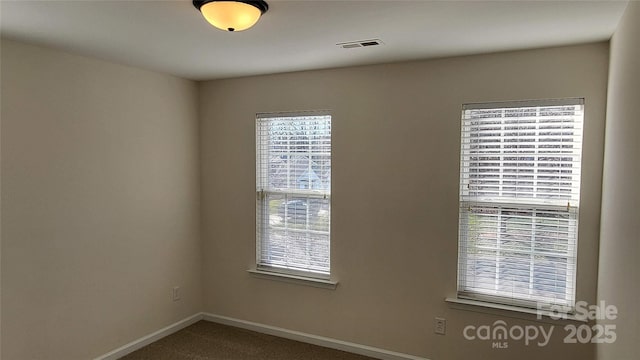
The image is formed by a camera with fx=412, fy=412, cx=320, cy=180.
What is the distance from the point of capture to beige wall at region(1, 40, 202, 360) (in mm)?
2670

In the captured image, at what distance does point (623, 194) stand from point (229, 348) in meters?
3.04

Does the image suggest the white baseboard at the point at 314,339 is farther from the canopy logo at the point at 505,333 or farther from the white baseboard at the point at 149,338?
the canopy logo at the point at 505,333

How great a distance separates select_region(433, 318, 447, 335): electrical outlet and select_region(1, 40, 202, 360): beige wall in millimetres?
2343

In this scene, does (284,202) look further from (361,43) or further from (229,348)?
(361,43)

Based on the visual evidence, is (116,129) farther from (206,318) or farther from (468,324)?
(468,324)

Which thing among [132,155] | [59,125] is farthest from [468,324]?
[59,125]

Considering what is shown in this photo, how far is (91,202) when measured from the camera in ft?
10.2

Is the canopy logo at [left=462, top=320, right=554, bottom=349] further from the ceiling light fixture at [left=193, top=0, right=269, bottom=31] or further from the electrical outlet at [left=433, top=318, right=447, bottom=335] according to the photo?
the ceiling light fixture at [left=193, top=0, right=269, bottom=31]

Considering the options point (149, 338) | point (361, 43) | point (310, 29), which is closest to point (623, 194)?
point (361, 43)

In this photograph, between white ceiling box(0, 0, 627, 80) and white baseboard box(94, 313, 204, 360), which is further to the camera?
white baseboard box(94, 313, 204, 360)

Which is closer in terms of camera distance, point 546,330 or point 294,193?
point 546,330

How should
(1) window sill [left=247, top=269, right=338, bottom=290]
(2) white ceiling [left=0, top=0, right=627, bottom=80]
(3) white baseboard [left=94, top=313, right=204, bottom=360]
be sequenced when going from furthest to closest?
(1) window sill [left=247, top=269, right=338, bottom=290] < (3) white baseboard [left=94, top=313, right=204, bottom=360] < (2) white ceiling [left=0, top=0, right=627, bottom=80]

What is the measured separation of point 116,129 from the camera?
129 inches

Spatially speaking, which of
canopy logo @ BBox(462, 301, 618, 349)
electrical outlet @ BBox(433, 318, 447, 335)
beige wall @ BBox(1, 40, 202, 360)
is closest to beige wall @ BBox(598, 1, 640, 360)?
canopy logo @ BBox(462, 301, 618, 349)
